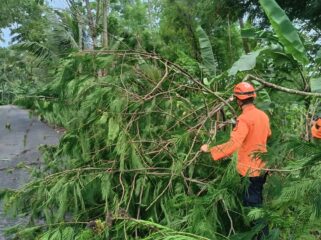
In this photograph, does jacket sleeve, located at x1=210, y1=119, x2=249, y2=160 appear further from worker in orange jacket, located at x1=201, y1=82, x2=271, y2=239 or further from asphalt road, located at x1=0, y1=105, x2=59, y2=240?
asphalt road, located at x1=0, y1=105, x2=59, y2=240

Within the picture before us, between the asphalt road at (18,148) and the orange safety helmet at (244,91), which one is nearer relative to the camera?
the orange safety helmet at (244,91)

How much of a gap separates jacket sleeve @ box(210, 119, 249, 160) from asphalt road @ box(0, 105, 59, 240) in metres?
2.83

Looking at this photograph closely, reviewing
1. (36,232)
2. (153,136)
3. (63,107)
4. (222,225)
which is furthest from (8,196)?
(222,225)

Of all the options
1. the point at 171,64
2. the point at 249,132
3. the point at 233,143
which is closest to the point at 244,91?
the point at 249,132

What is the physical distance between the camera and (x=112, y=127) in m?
4.45

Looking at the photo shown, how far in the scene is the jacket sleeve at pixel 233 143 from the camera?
4.12 m

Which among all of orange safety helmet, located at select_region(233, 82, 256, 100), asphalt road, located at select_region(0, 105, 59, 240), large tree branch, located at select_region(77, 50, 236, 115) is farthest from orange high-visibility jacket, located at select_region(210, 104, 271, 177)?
asphalt road, located at select_region(0, 105, 59, 240)

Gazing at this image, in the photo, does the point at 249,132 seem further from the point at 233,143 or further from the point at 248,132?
the point at 233,143

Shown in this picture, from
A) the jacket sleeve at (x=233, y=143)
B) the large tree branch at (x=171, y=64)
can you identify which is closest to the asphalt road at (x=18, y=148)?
the large tree branch at (x=171, y=64)

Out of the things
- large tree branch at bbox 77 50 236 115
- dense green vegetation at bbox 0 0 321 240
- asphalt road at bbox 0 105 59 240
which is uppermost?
large tree branch at bbox 77 50 236 115

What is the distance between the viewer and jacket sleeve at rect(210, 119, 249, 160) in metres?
4.12

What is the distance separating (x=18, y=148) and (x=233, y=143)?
32.6 ft

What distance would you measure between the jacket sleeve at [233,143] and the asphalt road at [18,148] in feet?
9.28

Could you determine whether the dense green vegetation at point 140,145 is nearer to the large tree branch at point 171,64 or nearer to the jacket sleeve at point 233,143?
the large tree branch at point 171,64
